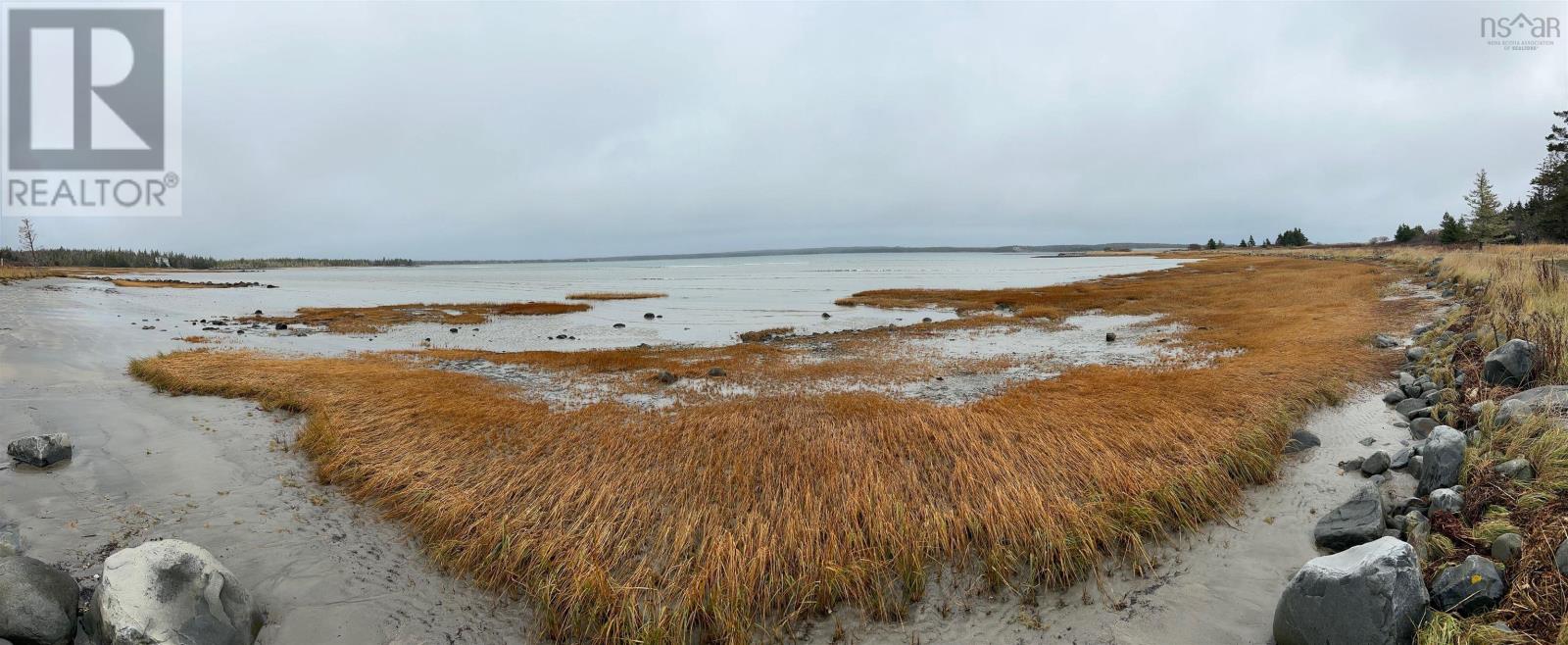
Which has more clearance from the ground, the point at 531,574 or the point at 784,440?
the point at 784,440

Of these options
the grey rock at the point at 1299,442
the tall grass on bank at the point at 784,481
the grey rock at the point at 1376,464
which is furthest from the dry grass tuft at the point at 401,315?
the grey rock at the point at 1376,464

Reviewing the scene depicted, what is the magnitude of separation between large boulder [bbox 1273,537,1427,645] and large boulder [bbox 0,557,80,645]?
12.0 metres

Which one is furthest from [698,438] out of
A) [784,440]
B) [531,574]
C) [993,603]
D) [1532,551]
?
[1532,551]

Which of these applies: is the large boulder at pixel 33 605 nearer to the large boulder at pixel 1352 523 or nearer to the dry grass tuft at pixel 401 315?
the large boulder at pixel 1352 523

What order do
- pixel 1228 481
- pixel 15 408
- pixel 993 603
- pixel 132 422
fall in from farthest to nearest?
pixel 15 408 → pixel 132 422 → pixel 1228 481 → pixel 993 603

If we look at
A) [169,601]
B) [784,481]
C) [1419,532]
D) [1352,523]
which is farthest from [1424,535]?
[169,601]

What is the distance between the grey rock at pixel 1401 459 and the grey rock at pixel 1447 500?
224 centimetres

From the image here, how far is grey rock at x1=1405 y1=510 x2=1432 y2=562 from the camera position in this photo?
6.67 metres

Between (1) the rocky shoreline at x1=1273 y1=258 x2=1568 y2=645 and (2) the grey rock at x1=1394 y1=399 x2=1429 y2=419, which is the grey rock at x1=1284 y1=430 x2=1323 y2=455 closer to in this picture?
(1) the rocky shoreline at x1=1273 y1=258 x2=1568 y2=645

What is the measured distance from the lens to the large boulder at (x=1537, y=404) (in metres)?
8.77

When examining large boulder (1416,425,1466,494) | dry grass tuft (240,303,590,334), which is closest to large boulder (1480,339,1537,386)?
large boulder (1416,425,1466,494)

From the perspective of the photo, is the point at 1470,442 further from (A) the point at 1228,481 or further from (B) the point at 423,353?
(B) the point at 423,353

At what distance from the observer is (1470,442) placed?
346 inches

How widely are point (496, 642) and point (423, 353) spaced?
22711 mm
